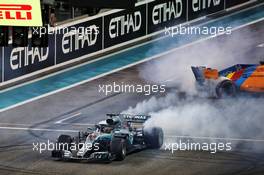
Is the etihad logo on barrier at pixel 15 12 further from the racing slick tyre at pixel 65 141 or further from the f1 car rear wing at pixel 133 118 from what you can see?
the f1 car rear wing at pixel 133 118

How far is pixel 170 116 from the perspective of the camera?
99.7 feet

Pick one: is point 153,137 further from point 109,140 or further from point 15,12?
point 15,12

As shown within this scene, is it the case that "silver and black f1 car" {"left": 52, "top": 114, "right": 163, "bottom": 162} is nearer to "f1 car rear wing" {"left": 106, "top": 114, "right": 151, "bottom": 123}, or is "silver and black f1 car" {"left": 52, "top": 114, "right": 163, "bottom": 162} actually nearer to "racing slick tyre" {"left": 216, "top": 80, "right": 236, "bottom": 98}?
"f1 car rear wing" {"left": 106, "top": 114, "right": 151, "bottom": 123}

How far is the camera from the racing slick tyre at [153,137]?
2819 cm

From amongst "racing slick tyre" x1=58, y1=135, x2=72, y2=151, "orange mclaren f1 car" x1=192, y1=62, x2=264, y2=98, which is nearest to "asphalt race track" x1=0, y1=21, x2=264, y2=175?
"racing slick tyre" x1=58, y1=135, x2=72, y2=151

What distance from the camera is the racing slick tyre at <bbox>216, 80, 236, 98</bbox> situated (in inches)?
1216

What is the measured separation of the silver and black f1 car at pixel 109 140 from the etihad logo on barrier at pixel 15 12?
11.2 ft

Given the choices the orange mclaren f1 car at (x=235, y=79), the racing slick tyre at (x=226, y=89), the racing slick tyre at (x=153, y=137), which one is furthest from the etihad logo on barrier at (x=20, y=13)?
the racing slick tyre at (x=226, y=89)

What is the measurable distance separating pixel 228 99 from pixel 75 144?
5.46 metres

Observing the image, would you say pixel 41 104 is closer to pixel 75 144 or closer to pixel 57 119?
pixel 57 119

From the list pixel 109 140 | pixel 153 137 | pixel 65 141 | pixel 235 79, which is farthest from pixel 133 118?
pixel 235 79

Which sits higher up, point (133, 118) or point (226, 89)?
point (226, 89)

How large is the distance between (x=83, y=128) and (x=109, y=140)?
9.18 ft

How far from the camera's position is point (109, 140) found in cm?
2720
